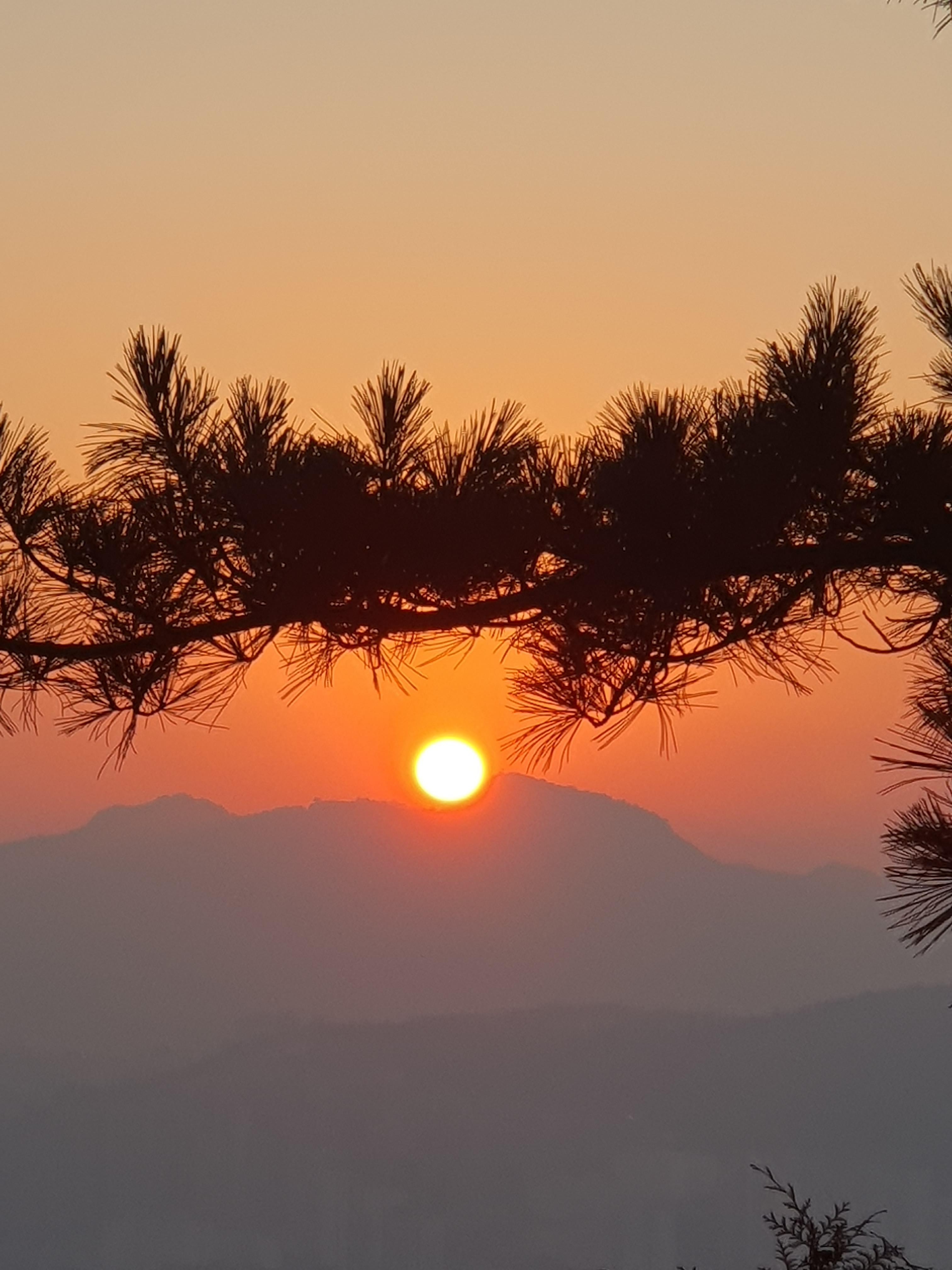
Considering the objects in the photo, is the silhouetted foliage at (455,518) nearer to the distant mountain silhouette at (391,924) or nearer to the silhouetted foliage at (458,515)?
the silhouetted foliage at (458,515)

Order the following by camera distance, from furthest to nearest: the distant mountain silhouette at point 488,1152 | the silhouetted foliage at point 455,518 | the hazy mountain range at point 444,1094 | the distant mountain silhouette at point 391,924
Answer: the distant mountain silhouette at point 391,924 → the hazy mountain range at point 444,1094 → the distant mountain silhouette at point 488,1152 → the silhouetted foliage at point 455,518

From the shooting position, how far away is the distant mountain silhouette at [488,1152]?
75500 millimetres

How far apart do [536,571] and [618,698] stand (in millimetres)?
597

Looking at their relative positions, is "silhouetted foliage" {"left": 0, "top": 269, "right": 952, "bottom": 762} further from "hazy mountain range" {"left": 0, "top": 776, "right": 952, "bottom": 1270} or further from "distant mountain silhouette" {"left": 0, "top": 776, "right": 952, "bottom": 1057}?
"distant mountain silhouette" {"left": 0, "top": 776, "right": 952, "bottom": 1057}

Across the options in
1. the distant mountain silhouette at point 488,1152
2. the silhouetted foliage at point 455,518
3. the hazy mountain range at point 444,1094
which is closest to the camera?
the silhouetted foliage at point 455,518

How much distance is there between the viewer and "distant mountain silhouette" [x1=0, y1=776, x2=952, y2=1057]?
11638 cm

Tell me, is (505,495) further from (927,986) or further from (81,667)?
(927,986)

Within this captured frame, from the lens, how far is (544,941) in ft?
441

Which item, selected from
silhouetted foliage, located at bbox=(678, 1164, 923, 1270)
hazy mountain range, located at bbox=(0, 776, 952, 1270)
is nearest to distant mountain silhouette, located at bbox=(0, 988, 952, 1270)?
hazy mountain range, located at bbox=(0, 776, 952, 1270)

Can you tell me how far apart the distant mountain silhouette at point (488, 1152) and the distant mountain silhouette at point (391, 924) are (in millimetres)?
17001

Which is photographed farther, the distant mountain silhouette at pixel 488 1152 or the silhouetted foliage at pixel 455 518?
the distant mountain silhouette at pixel 488 1152

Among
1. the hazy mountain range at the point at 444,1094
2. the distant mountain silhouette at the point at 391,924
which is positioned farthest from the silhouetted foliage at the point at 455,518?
the distant mountain silhouette at the point at 391,924

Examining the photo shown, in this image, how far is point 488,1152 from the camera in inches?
3118

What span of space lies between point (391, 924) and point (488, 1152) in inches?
2081
